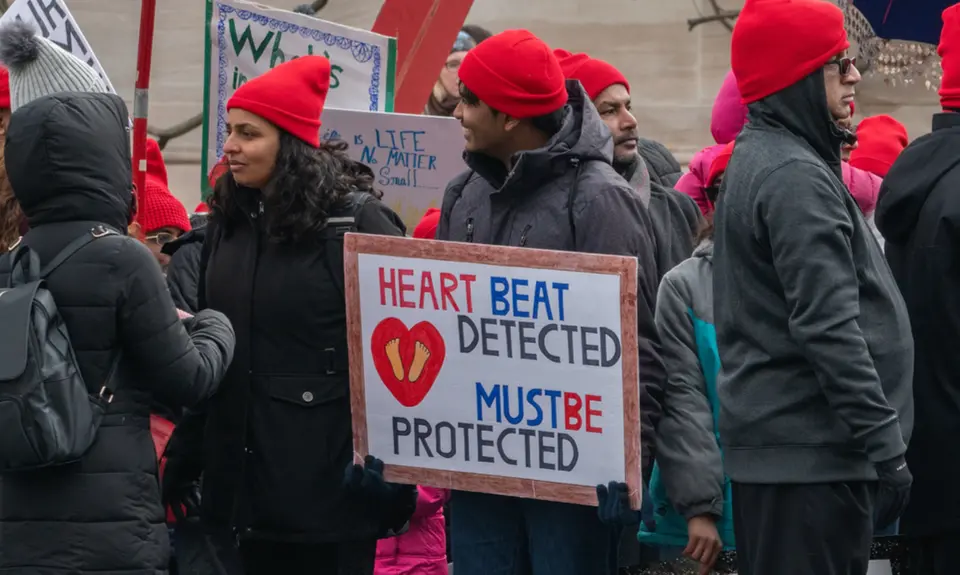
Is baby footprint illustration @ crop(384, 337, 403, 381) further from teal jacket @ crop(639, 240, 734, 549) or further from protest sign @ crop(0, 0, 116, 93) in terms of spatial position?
protest sign @ crop(0, 0, 116, 93)

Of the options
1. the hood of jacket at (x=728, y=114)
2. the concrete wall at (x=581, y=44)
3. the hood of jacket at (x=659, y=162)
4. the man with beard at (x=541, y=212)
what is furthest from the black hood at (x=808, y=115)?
the concrete wall at (x=581, y=44)

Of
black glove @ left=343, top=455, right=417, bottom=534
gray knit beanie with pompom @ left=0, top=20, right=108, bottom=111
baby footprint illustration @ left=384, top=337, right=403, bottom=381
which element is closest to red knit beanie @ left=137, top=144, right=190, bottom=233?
gray knit beanie with pompom @ left=0, top=20, right=108, bottom=111

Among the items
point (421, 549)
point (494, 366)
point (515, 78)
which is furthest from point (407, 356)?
point (421, 549)

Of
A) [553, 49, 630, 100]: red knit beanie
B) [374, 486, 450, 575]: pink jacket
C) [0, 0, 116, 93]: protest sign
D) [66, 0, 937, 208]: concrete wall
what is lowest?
[374, 486, 450, 575]: pink jacket

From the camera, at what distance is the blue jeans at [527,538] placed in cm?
444

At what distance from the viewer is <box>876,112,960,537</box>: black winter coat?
184 inches

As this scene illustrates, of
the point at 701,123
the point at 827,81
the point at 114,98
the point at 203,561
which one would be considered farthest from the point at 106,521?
the point at 701,123

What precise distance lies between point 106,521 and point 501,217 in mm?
1300

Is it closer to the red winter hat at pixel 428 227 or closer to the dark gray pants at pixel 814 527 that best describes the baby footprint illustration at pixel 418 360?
the dark gray pants at pixel 814 527

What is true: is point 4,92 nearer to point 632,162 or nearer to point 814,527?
point 632,162

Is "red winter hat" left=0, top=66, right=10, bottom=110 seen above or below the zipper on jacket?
above

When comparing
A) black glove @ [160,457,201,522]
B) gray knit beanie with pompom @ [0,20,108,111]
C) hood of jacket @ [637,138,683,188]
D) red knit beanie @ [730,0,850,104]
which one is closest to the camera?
red knit beanie @ [730,0,850,104]

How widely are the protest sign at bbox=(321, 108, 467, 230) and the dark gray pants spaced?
2807 millimetres

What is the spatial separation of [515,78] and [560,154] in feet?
0.85
